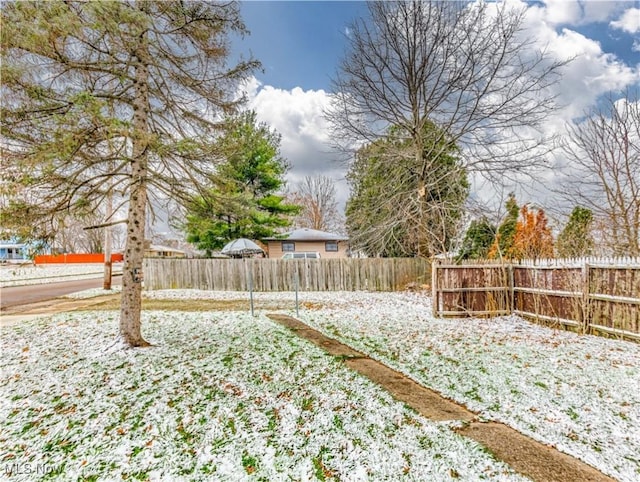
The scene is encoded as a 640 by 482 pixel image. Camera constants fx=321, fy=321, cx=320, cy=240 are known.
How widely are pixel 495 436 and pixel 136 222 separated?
5.24 m

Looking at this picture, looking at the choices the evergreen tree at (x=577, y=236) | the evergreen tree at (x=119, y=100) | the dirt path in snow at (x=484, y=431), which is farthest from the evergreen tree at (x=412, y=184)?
the evergreen tree at (x=119, y=100)

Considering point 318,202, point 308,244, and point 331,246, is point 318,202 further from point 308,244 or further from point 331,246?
point 308,244

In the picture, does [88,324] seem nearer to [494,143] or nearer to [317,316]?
[317,316]

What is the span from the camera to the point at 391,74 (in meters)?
12.6

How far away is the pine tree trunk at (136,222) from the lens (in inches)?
190

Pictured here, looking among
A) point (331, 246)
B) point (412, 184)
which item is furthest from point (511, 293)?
point (331, 246)

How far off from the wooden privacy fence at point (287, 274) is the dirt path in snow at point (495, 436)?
8958mm

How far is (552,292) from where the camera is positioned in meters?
6.98

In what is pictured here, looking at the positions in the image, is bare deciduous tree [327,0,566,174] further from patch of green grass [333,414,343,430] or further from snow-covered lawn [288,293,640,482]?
patch of green grass [333,414,343,430]

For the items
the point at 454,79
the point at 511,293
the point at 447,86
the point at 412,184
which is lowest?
the point at 511,293

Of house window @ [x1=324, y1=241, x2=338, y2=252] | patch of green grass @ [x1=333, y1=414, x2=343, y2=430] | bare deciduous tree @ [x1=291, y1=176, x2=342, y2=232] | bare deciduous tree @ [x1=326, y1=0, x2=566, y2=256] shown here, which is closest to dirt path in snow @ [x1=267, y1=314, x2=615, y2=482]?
patch of green grass @ [x1=333, y1=414, x2=343, y2=430]

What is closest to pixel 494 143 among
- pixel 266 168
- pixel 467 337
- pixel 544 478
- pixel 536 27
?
pixel 536 27

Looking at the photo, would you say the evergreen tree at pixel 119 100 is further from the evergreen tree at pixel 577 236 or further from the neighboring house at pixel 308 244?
the neighboring house at pixel 308 244

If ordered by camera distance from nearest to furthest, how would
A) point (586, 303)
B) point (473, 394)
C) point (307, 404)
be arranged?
point (307, 404)
point (473, 394)
point (586, 303)
